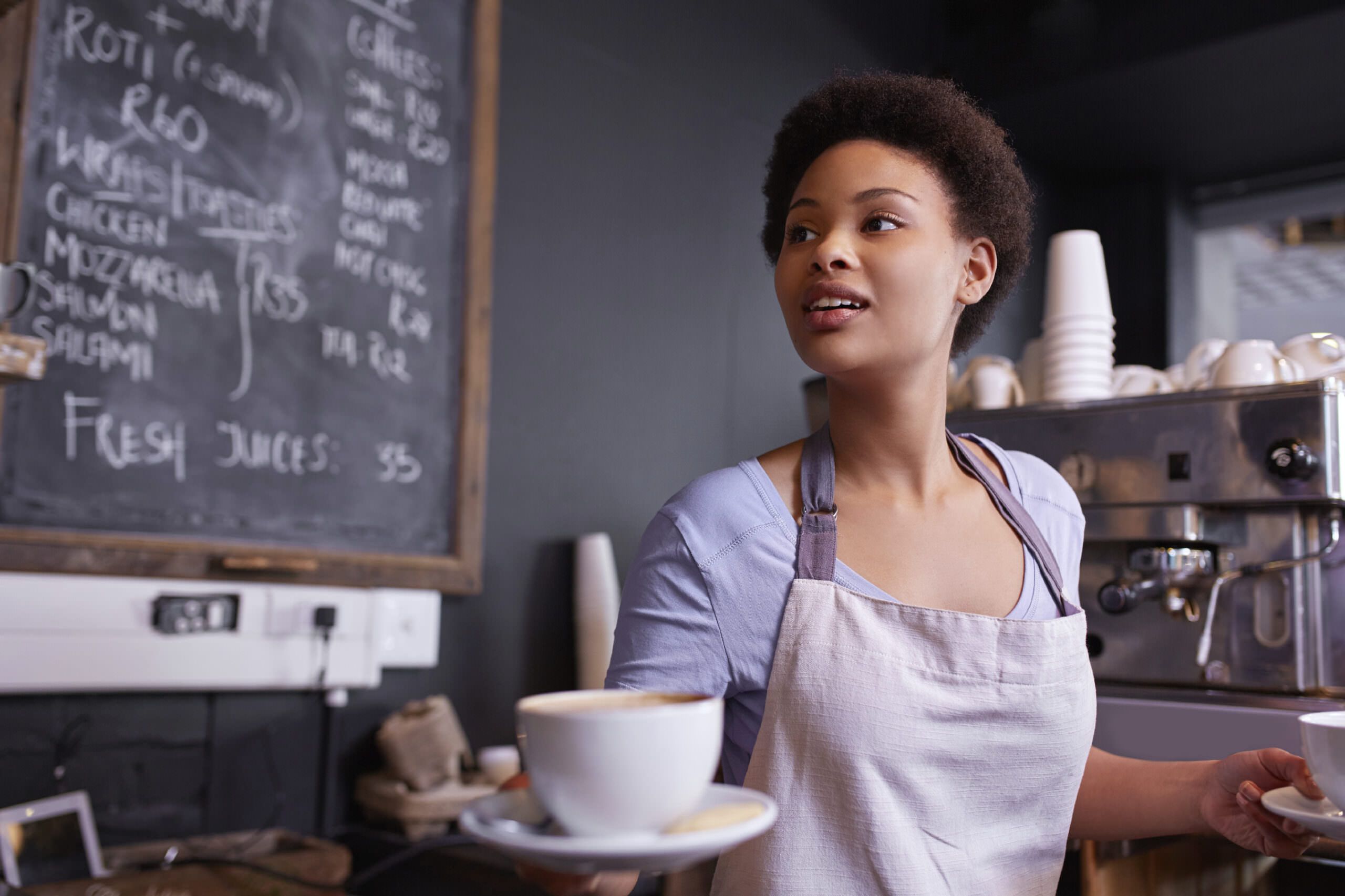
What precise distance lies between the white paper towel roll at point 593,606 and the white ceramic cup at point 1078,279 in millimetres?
988

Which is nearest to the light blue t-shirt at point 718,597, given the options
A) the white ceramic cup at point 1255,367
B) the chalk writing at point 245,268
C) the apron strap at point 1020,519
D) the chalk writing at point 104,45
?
the apron strap at point 1020,519

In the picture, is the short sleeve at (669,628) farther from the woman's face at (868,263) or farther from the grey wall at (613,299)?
the grey wall at (613,299)

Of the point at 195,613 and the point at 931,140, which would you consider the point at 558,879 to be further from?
the point at 195,613

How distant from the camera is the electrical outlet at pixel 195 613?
1.59 metres

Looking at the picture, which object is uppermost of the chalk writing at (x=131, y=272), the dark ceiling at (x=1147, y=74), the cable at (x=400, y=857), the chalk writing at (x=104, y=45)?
the dark ceiling at (x=1147, y=74)

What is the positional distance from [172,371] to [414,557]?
20.8 inches

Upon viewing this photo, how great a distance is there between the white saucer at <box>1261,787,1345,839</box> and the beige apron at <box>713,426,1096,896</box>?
0.60 ft

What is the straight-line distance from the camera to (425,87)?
2.10 meters

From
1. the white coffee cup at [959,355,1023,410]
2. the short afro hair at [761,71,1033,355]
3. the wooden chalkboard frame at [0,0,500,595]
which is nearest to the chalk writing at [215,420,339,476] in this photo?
the wooden chalkboard frame at [0,0,500,595]

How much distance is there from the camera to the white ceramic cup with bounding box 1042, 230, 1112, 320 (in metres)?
1.70

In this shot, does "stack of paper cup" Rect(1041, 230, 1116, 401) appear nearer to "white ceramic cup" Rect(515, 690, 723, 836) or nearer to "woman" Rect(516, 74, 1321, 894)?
"woman" Rect(516, 74, 1321, 894)

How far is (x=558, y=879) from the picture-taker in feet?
2.28

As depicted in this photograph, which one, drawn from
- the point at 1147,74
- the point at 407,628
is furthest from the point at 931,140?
the point at 1147,74

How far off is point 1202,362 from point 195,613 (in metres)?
1.59
